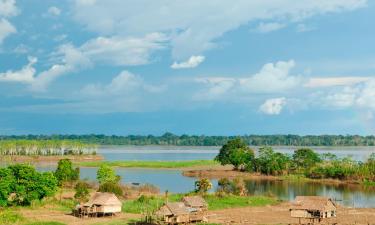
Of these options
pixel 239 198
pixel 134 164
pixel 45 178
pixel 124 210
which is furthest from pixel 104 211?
pixel 134 164

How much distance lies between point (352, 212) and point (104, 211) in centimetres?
2813

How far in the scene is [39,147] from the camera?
173 metres

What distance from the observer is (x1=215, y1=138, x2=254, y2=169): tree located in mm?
119938

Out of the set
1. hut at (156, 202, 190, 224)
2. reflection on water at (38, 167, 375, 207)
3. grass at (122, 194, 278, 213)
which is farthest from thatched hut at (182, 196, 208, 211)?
reflection on water at (38, 167, 375, 207)

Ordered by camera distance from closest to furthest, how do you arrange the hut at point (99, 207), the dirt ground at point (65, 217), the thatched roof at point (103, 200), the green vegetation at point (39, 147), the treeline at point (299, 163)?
the dirt ground at point (65, 217), the hut at point (99, 207), the thatched roof at point (103, 200), the treeline at point (299, 163), the green vegetation at point (39, 147)

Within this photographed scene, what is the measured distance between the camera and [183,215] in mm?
52344

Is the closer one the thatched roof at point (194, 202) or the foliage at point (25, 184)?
the thatched roof at point (194, 202)

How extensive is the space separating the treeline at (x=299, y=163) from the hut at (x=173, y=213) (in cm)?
5666

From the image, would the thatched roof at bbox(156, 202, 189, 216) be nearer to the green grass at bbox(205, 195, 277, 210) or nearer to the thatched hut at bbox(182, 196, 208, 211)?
the thatched hut at bbox(182, 196, 208, 211)

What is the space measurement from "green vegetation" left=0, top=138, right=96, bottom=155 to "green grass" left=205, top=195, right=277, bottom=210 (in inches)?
4354

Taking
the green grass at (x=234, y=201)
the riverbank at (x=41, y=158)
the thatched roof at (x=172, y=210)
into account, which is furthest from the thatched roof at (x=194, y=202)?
the riverbank at (x=41, y=158)

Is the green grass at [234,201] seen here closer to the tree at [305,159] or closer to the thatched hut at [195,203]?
the thatched hut at [195,203]

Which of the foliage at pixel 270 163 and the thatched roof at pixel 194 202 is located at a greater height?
the foliage at pixel 270 163

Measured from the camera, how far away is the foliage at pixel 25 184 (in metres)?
58.3
